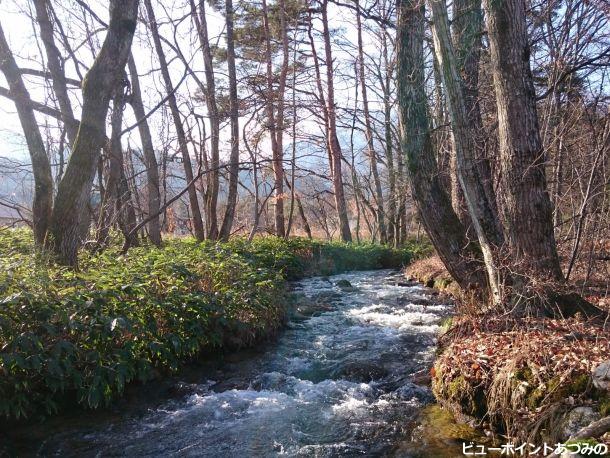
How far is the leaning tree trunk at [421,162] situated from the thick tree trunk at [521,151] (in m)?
1.24

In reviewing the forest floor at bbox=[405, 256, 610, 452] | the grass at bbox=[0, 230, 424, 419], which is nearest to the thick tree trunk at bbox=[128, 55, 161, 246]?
the grass at bbox=[0, 230, 424, 419]

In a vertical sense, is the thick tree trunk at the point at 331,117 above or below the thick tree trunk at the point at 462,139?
above

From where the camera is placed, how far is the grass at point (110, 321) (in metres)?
4.39

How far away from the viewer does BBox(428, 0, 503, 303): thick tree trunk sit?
604cm

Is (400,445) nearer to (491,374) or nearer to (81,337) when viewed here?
(491,374)

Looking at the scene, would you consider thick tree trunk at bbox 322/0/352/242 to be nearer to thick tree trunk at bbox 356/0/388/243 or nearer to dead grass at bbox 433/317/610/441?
thick tree trunk at bbox 356/0/388/243

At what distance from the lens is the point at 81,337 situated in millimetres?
4852

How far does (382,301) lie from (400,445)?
6512 mm

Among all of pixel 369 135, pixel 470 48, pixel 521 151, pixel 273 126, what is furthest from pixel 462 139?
pixel 369 135

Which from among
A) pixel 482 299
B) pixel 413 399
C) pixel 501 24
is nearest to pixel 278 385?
pixel 413 399

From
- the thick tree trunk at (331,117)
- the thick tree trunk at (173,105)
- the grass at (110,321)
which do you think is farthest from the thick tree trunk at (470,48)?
the thick tree trunk at (331,117)

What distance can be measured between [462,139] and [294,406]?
12.9ft

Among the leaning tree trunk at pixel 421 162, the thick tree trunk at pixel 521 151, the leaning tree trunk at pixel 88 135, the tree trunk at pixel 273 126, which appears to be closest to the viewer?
the thick tree trunk at pixel 521 151

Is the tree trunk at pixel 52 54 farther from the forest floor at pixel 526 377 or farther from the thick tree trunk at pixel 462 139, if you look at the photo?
the forest floor at pixel 526 377
